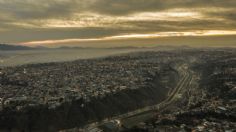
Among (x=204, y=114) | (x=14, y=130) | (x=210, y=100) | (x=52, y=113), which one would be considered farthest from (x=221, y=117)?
(x=14, y=130)

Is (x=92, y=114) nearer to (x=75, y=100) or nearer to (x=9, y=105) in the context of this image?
(x=75, y=100)

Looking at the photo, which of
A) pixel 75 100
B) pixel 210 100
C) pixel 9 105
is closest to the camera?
pixel 9 105

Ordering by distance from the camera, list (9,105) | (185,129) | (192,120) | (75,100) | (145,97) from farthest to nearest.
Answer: (145,97), (75,100), (9,105), (192,120), (185,129)

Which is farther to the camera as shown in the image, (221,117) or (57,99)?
(57,99)

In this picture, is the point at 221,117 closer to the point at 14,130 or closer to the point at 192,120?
the point at 192,120

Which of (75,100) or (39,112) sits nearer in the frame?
(39,112)

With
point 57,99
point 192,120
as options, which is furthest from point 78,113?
point 192,120

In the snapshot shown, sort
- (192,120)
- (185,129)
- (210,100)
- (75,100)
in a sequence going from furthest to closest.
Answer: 1. (210,100)
2. (75,100)
3. (192,120)
4. (185,129)

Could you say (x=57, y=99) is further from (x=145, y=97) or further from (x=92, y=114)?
(x=145, y=97)

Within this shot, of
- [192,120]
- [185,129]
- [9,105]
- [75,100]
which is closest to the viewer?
[185,129]
